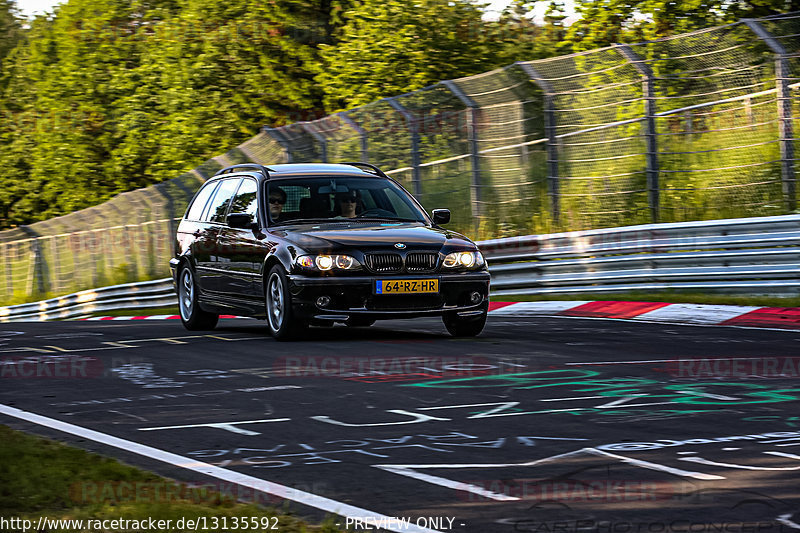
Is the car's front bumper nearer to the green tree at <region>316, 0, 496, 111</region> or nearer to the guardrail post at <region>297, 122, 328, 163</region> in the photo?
the guardrail post at <region>297, 122, 328, 163</region>

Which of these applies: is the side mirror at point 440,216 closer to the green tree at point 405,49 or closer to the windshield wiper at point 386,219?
the windshield wiper at point 386,219

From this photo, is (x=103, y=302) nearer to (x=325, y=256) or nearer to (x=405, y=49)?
(x=405, y=49)

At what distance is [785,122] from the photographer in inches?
583

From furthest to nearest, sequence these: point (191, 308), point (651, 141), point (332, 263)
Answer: point (651, 141)
point (191, 308)
point (332, 263)

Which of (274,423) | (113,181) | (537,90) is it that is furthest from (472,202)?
(113,181)

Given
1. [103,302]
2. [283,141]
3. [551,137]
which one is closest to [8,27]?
[103,302]

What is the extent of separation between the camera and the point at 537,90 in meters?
18.8

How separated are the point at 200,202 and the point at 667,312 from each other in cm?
528

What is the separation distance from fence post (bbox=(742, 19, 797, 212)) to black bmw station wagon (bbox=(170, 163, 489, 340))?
15.5 feet

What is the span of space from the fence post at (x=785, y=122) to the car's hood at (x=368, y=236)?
508cm

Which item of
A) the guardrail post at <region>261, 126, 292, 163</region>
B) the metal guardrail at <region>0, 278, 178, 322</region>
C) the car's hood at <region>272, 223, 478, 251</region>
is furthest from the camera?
the metal guardrail at <region>0, 278, 178, 322</region>

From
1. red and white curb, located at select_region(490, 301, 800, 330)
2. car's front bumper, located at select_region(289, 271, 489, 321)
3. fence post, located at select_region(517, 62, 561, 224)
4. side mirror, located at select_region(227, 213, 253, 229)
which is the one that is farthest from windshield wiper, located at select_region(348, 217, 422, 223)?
fence post, located at select_region(517, 62, 561, 224)

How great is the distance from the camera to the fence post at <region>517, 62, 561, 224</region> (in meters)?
17.6

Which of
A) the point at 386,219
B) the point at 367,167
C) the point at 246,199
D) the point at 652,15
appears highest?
the point at 652,15
